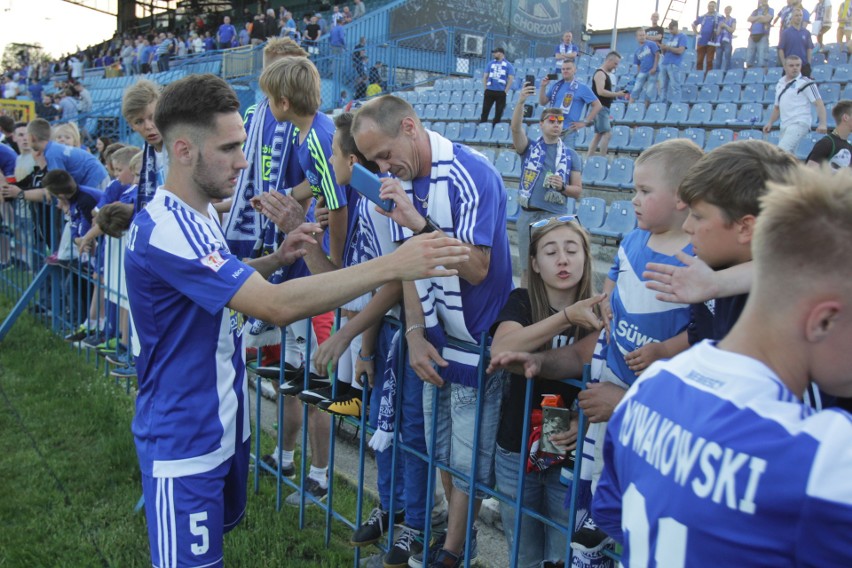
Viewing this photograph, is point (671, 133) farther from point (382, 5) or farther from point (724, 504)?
point (382, 5)

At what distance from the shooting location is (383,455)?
3.43 metres

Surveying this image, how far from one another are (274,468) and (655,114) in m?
10.6

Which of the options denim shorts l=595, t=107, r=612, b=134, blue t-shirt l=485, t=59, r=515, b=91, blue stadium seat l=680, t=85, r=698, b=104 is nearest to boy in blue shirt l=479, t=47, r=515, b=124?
blue t-shirt l=485, t=59, r=515, b=91

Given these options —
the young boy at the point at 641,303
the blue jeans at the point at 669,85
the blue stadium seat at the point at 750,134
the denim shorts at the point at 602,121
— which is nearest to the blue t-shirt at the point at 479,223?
the young boy at the point at 641,303

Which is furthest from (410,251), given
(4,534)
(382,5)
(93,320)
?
(382,5)

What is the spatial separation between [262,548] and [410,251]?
211 centimetres

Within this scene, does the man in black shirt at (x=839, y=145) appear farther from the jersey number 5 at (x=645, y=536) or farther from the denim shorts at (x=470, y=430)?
the jersey number 5 at (x=645, y=536)

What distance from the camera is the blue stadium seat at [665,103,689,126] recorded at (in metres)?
12.1

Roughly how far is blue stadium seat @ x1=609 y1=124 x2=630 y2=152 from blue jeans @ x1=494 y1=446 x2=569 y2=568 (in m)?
9.80

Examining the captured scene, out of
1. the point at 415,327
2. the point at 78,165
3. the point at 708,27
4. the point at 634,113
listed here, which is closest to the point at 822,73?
the point at 708,27

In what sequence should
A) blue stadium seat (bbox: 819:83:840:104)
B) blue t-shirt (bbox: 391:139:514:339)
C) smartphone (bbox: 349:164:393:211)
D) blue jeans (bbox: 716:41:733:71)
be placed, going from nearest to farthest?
smartphone (bbox: 349:164:393:211) → blue t-shirt (bbox: 391:139:514:339) → blue stadium seat (bbox: 819:83:840:104) → blue jeans (bbox: 716:41:733:71)

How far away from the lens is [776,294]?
120 centimetres

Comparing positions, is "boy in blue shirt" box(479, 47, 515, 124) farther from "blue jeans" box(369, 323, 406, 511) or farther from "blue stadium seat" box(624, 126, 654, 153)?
"blue jeans" box(369, 323, 406, 511)

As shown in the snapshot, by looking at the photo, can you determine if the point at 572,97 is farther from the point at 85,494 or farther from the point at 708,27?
the point at 85,494
